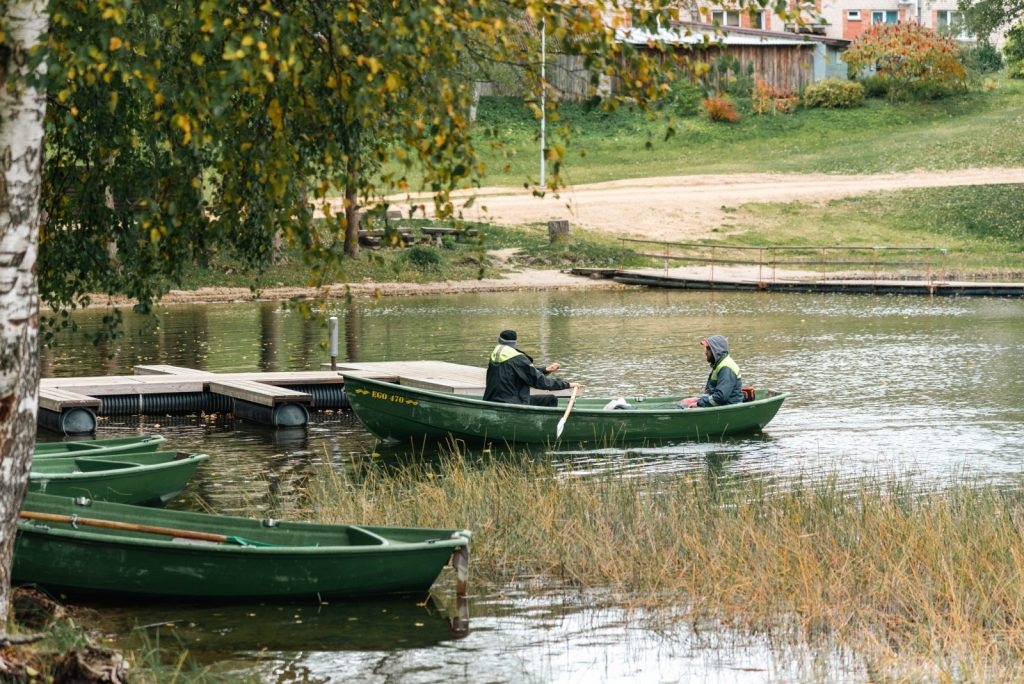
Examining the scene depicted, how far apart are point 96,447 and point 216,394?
25.9ft

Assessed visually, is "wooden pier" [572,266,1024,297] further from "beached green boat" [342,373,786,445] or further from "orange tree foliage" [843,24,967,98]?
"beached green boat" [342,373,786,445]

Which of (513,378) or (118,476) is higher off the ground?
(513,378)

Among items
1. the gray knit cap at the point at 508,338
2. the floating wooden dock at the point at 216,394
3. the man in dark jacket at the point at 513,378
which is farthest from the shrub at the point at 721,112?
the gray knit cap at the point at 508,338

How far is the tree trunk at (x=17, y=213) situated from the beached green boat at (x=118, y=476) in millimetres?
5841

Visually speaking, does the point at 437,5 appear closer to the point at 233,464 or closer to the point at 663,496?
the point at 663,496

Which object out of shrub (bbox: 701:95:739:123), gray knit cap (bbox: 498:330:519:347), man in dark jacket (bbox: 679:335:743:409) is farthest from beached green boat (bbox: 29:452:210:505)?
shrub (bbox: 701:95:739:123)

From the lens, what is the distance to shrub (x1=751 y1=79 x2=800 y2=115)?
72.2 metres

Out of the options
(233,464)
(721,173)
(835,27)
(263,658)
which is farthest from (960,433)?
(835,27)

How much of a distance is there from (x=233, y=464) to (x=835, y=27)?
73.8m

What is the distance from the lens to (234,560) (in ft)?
37.4

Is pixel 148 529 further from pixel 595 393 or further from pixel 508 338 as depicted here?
pixel 595 393

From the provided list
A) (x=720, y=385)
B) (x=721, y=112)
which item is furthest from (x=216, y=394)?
(x=721, y=112)

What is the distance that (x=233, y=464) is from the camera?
64.0 feet

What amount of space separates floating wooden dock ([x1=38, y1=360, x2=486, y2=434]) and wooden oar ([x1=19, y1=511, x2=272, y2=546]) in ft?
34.4
